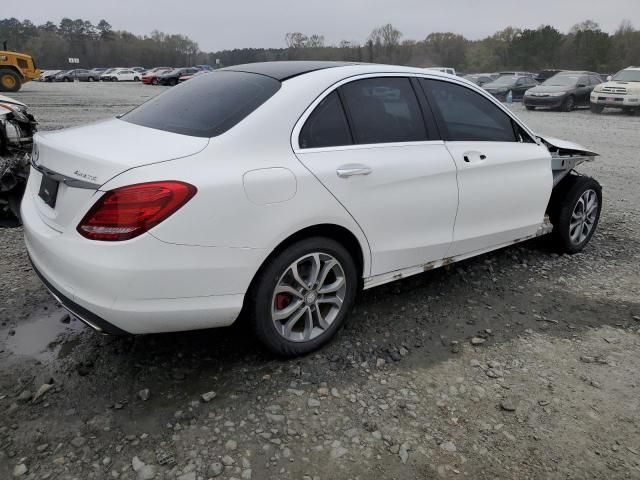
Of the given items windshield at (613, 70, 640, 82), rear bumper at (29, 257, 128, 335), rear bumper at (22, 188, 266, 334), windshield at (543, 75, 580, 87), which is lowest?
rear bumper at (29, 257, 128, 335)

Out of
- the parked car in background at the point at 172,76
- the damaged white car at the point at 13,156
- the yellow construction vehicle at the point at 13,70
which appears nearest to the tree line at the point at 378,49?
the parked car in background at the point at 172,76

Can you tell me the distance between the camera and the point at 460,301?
3.89 m

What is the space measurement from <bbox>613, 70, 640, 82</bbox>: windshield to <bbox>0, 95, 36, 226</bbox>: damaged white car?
2044cm

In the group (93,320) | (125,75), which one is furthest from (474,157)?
(125,75)

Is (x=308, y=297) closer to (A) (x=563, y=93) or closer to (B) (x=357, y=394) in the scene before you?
(B) (x=357, y=394)

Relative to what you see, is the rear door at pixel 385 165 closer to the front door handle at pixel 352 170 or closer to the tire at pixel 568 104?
the front door handle at pixel 352 170

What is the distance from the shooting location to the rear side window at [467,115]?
11.9ft

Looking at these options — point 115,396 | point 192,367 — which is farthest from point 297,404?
point 115,396

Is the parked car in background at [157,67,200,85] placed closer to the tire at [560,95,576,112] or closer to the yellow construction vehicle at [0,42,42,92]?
the yellow construction vehicle at [0,42,42,92]

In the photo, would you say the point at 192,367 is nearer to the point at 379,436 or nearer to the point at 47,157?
the point at 379,436

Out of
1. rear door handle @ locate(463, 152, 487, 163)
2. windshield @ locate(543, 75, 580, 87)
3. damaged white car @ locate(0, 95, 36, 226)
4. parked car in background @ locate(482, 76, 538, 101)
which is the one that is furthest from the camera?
parked car in background @ locate(482, 76, 538, 101)

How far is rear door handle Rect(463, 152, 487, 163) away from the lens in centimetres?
360

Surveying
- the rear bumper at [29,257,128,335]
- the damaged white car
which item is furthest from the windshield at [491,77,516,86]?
the rear bumper at [29,257,128,335]

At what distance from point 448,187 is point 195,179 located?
1773 millimetres
